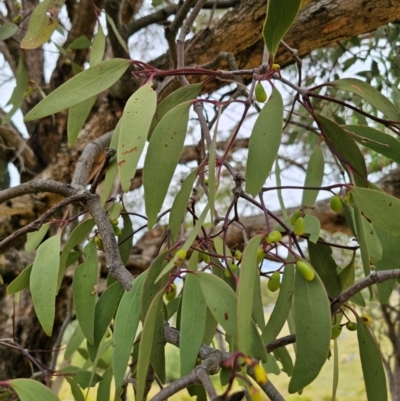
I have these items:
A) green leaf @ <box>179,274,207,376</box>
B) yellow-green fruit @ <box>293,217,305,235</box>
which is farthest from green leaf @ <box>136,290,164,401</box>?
yellow-green fruit @ <box>293,217,305,235</box>

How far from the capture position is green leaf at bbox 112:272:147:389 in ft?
1.35

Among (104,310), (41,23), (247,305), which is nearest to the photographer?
(247,305)

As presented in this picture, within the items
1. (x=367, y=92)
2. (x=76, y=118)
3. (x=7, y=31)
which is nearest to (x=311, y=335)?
(x=367, y=92)

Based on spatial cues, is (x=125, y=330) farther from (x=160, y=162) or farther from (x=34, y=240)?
(x=34, y=240)

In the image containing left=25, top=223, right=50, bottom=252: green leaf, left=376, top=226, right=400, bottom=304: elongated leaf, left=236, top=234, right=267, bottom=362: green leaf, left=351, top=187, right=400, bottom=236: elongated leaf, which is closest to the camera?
left=236, top=234, right=267, bottom=362: green leaf

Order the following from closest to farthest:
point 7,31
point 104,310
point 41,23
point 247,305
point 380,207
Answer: point 247,305, point 380,207, point 104,310, point 41,23, point 7,31

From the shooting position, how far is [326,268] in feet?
1.62

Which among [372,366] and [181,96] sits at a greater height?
[181,96]

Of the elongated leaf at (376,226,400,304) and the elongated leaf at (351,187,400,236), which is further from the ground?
the elongated leaf at (351,187,400,236)

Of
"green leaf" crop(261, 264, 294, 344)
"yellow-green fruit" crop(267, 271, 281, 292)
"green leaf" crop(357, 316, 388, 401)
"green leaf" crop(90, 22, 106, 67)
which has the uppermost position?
"green leaf" crop(90, 22, 106, 67)

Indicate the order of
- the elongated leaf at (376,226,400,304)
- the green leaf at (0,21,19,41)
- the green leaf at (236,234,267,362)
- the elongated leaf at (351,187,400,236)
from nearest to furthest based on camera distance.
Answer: the green leaf at (236,234,267,362) < the elongated leaf at (351,187,400,236) < the elongated leaf at (376,226,400,304) < the green leaf at (0,21,19,41)

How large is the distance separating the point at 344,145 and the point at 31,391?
37 centimetres

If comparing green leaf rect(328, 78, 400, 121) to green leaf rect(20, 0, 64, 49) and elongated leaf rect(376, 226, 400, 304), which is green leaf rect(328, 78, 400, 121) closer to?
elongated leaf rect(376, 226, 400, 304)

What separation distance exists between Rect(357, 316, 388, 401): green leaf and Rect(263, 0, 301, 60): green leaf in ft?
0.86
